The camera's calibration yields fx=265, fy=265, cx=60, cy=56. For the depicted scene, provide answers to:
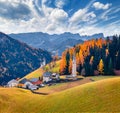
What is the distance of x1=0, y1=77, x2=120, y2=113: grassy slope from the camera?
2148 inches

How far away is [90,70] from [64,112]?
145489mm

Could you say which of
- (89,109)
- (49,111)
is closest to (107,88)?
(89,109)

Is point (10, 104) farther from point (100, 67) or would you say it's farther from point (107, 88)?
point (100, 67)

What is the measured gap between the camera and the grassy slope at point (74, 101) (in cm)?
5456

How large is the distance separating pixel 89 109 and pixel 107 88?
10087mm

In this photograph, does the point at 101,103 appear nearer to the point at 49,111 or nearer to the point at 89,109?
the point at 89,109

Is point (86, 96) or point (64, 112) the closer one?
point (64, 112)

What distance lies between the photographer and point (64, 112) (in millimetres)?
55188

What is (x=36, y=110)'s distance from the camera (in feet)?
197

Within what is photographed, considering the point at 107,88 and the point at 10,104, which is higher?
the point at 107,88

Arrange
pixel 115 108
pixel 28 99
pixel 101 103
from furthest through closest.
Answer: pixel 28 99 < pixel 101 103 < pixel 115 108

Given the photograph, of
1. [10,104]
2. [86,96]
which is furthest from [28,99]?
[86,96]

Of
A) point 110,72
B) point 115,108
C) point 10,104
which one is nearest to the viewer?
point 115,108

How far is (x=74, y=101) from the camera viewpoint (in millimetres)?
59812
